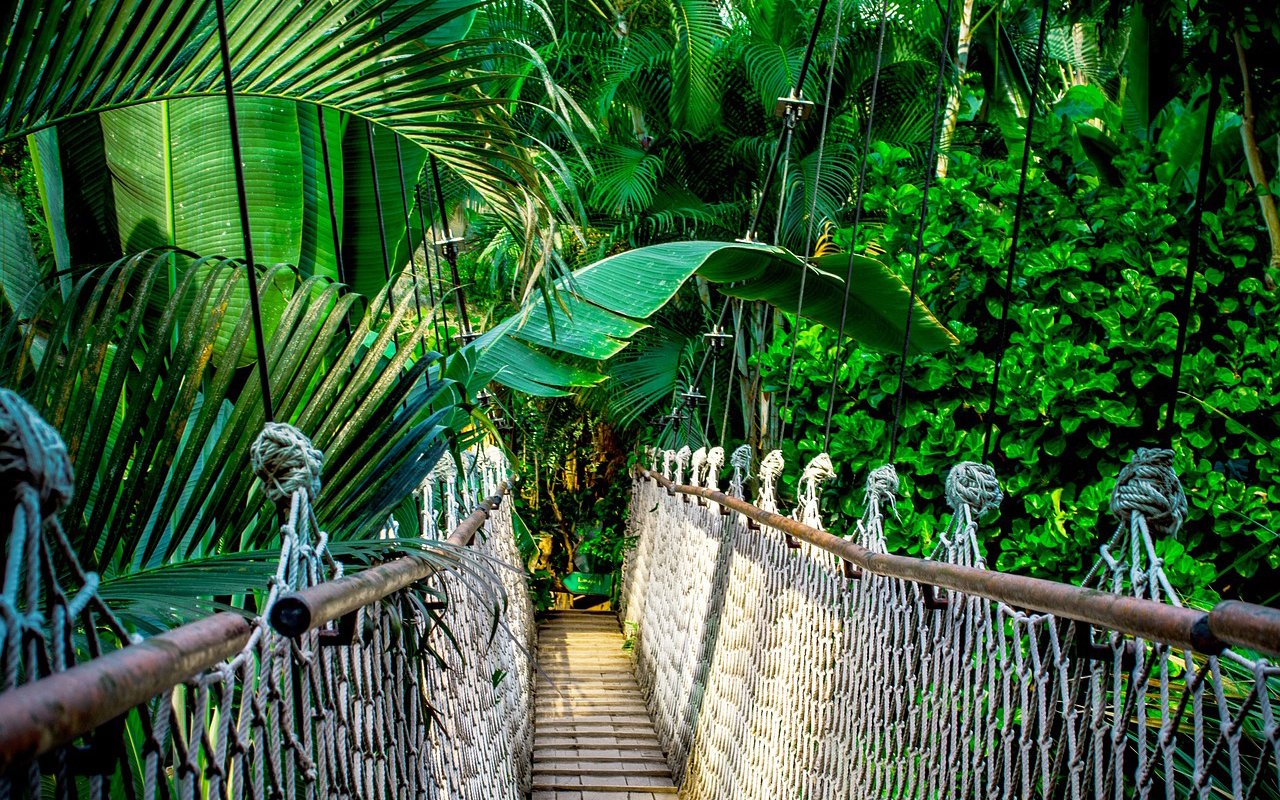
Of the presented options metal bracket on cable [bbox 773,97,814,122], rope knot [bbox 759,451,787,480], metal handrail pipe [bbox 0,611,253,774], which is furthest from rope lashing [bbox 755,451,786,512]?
metal handrail pipe [bbox 0,611,253,774]

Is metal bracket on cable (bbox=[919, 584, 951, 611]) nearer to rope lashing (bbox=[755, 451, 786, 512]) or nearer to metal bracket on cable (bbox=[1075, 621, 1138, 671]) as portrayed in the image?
metal bracket on cable (bbox=[1075, 621, 1138, 671])

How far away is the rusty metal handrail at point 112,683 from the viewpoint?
1.46 feet

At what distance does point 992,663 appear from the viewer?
1273mm

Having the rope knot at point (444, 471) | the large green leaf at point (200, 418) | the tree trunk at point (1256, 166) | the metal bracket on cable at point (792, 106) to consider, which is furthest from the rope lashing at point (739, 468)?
the large green leaf at point (200, 418)

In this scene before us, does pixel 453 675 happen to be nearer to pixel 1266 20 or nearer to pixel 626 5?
pixel 1266 20

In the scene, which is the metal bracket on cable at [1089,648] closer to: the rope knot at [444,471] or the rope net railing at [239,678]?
the rope net railing at [239,678]

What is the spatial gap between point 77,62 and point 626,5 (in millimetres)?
6189

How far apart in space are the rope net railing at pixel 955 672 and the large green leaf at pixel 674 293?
630 mm

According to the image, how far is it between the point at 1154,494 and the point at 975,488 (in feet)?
1.73

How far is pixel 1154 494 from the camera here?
104 centimetres

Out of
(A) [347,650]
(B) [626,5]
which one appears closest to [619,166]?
(B) [626,5]

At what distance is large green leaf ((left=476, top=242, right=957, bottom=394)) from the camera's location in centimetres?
310

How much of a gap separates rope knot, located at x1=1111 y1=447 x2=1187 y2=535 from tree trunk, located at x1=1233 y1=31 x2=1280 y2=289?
4.98 ft

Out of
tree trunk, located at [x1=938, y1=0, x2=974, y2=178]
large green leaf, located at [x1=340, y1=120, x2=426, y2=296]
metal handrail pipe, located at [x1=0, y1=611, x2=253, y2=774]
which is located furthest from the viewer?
tree trunk, located at [x1=938, y1=0, x2=974, y2=178]
